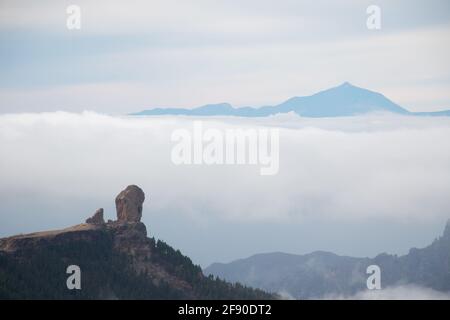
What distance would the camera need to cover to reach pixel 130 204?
638 ft

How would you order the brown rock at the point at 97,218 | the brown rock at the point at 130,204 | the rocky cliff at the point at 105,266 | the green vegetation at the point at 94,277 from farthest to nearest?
the brown rock at the point at 97,218 → the brown rock at the point at 130,204 → the rocky cliff at the point at 105,266 → the green vegetation at the point at 94,277

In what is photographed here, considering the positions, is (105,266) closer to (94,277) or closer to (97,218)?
(94,277)

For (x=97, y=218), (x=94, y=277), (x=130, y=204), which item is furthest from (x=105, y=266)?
(x=130, y=204)

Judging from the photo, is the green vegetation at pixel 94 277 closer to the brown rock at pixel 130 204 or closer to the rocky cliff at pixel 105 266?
the rocky cliff at pixel 105 266

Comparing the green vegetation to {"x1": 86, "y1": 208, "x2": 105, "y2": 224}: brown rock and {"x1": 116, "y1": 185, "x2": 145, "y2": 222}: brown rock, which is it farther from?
{"x1": 116, "y1": 185, "x2": 145, "y2": 222}: brown rock

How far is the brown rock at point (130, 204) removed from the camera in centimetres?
19188

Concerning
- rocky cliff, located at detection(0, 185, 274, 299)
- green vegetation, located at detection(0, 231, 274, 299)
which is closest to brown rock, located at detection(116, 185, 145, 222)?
rocky cliff, located at detection(0, 185, 274, 299)

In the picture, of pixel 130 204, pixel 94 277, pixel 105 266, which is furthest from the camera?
pixel 130 204

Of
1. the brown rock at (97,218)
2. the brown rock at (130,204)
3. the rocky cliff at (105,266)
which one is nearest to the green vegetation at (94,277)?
the rocky cliff at (105,266)
